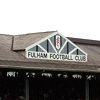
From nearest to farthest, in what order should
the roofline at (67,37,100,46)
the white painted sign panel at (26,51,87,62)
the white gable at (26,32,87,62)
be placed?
the white painted sign panel at (26,51,87,62)
the white gable at (26,32,87,62)
the roofline at (67,37,100,46)

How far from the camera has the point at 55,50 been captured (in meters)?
27.5

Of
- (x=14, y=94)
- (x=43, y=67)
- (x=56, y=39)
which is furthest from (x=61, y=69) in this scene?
(x=56, y=39)

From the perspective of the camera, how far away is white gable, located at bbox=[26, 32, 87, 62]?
2641cm

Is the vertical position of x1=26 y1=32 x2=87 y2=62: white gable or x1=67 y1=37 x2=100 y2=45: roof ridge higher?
x1=67 y1=37 x2=100 y2=45: roof ridge

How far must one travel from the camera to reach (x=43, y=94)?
26.4m

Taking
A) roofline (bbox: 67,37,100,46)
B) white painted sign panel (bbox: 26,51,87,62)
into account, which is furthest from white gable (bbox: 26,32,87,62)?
roofline (bbox: 67,37,100,46)

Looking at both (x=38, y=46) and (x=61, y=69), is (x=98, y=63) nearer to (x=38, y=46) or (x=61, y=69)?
(x=38, y=46)

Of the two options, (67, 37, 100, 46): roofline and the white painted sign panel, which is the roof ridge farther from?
the white painted sign panel

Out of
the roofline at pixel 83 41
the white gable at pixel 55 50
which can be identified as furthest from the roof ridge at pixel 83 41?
the white gable at pixel 55 50

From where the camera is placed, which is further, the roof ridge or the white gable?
the roof ridge

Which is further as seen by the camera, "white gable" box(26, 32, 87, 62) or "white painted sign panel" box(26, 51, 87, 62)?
"white gable" box(26, 32, 87, 62)

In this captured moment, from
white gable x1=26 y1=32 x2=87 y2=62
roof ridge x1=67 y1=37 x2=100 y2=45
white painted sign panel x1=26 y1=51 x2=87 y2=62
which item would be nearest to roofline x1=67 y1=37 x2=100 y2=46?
roof ridge x1=67 y1=37 x2=100 y2=45

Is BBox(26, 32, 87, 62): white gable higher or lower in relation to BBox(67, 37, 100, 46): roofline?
lower

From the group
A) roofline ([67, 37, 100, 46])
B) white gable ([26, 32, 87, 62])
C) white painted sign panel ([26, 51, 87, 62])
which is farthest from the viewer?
roofline ([67, 37, 100, 46])
